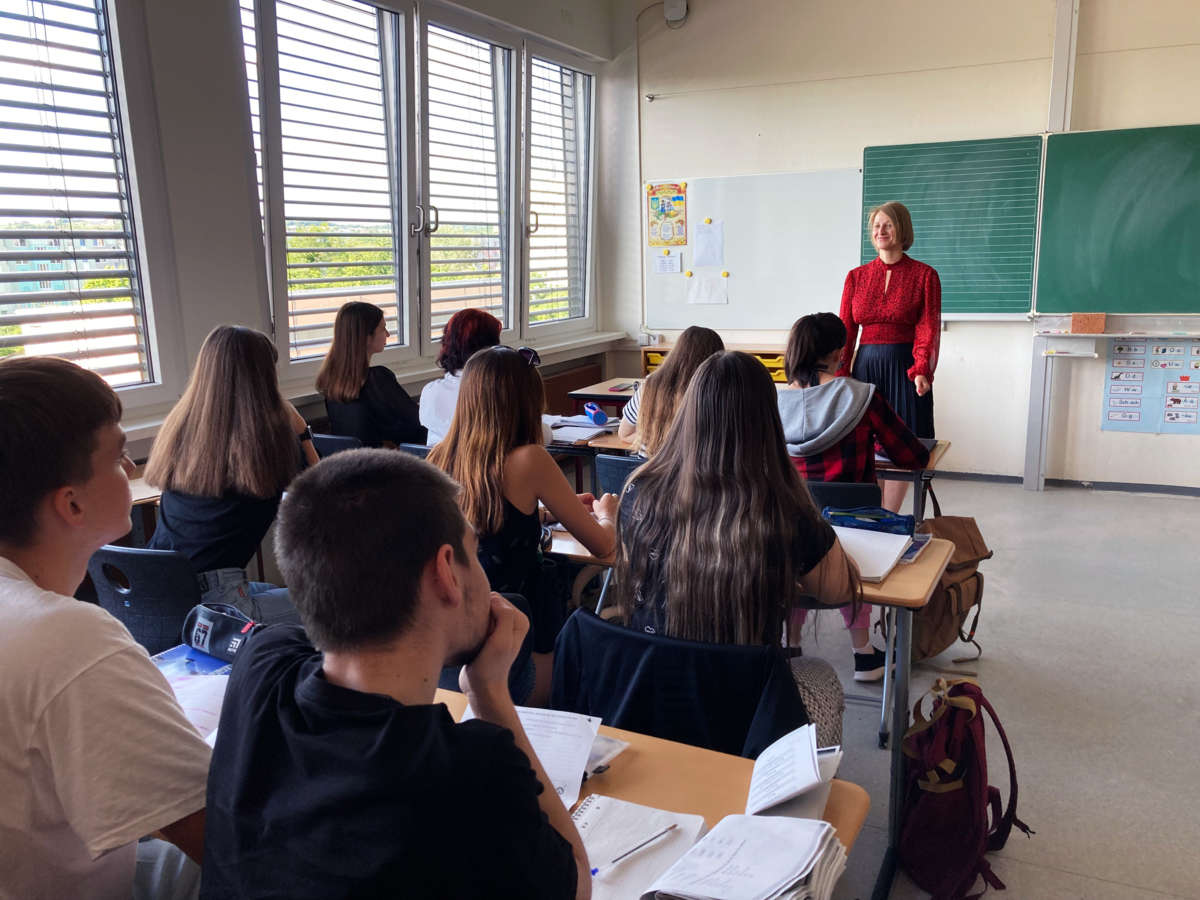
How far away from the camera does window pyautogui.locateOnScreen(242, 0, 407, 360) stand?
12.4ft

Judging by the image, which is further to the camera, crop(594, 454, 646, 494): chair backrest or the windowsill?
the windowsill

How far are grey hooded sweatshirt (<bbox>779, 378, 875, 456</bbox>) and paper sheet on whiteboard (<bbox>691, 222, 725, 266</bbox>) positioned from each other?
3332 millimetres

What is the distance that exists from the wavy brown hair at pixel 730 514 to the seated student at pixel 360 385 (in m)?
2.23

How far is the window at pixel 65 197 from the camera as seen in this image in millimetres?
2873

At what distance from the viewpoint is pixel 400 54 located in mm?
4395

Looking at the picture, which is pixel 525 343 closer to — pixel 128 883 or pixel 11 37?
pixel 11 37

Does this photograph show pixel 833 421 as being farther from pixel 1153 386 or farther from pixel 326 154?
pixel 1153 386

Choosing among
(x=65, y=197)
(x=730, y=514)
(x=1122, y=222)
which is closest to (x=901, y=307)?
(x=1122, y=222)

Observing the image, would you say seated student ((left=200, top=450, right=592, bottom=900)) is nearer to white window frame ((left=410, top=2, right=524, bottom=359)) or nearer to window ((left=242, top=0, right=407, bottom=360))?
window ((left=242, top=0, right=407, bottom=360))

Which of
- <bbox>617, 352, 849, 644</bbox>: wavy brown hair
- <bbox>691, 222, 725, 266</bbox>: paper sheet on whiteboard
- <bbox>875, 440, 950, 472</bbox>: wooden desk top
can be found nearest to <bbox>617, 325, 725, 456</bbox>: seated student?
<bbox>875, 440, 950, 472</bbox>: wooden desk top

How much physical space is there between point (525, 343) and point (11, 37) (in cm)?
329

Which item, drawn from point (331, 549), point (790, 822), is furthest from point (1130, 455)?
point (331, 549)

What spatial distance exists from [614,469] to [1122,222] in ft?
12.1

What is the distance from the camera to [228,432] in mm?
2467
